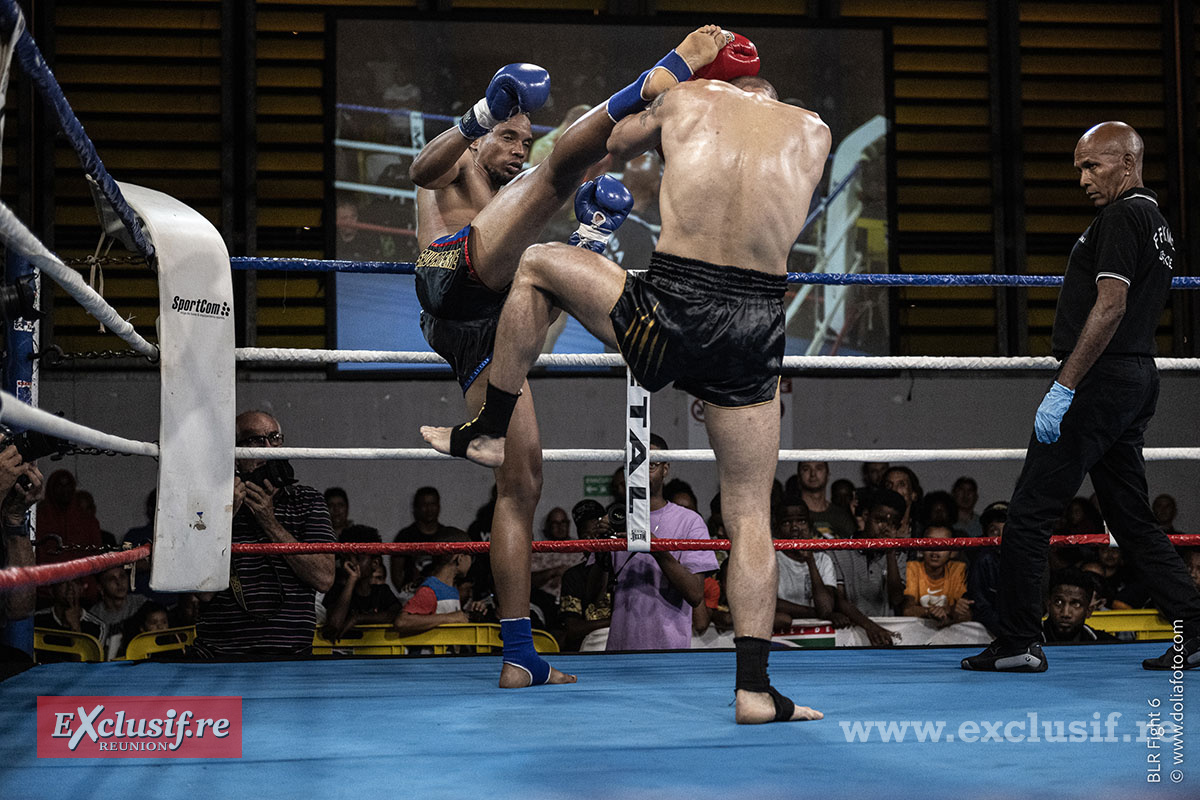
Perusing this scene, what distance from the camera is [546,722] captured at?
1.71 metres

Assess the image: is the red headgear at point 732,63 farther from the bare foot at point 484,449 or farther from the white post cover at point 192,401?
the white post cover at point 192,401

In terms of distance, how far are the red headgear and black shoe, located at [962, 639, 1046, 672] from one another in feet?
4.02

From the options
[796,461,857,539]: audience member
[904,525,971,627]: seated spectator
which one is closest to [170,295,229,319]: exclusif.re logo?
[904,525,971,627]: seated spectator

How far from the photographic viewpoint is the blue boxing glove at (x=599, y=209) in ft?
6.75

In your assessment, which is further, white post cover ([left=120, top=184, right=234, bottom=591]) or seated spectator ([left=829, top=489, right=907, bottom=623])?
seated spectator ([left=829, top=489, right=907, bottom=623])

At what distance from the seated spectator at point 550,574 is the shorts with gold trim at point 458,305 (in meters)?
1.61

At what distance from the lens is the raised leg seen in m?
1.73

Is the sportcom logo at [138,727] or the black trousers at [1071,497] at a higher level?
the black trousers at [1071,497]

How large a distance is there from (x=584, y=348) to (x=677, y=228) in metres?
3.89

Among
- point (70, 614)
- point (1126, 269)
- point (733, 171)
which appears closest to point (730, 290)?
point (733, 171)

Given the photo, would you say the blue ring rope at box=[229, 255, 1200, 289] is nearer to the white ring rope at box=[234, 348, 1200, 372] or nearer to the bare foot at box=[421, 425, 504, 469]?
the white ring rope at box=[234, 348, 1200, 372]

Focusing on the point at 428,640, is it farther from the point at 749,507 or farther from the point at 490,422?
the point at 749,507

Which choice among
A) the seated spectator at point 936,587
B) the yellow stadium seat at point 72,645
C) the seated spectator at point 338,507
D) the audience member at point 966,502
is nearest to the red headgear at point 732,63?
the yellow stadium seat at point 72,645

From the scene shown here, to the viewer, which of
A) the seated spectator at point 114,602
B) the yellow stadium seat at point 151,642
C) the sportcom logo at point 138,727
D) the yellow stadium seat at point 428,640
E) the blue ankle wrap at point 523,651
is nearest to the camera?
the sportcom logo at point 138,727
